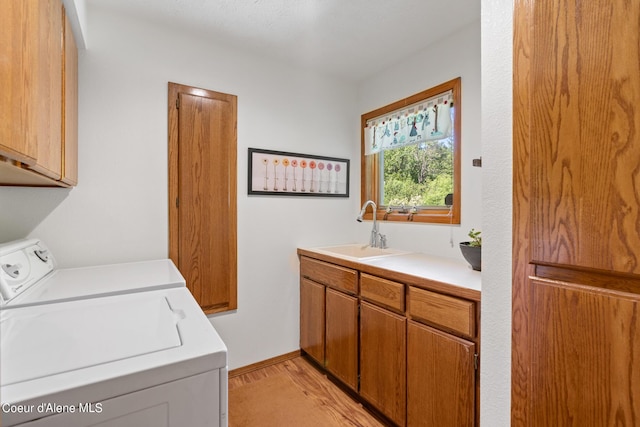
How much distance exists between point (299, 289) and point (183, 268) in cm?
95

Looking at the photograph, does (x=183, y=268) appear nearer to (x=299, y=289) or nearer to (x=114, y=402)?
(x=299, y=289)

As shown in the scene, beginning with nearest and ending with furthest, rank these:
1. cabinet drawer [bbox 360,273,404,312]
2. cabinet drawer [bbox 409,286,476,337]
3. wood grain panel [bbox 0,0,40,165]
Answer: wood grain panel [bbox 0,0,40,165], cabinet drawer [bbox 409,286,476,337], cabinet drawer [bbox 360,273,404,312]

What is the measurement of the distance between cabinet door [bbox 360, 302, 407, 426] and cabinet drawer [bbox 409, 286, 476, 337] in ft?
0.44

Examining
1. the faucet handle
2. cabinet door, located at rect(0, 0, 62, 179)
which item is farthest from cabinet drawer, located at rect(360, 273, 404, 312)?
cabinet door, located at rect(0, 0, 62, 179)

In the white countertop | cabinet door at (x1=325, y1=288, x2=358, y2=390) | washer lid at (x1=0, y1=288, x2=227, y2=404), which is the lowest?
cabinet door at (x1=325, y1=288, x2=358, y2=390)

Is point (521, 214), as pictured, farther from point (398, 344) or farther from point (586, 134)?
point (398, 344)

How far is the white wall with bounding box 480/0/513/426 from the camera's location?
0.98m

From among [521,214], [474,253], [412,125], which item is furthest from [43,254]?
[412,125]

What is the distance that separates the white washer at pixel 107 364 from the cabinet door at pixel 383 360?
1.05m

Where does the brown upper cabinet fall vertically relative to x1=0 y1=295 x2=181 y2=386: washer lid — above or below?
above

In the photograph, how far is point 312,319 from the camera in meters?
2.39

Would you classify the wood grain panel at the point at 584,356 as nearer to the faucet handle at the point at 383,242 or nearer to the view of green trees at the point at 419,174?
the view of green trees at the point at 419,174

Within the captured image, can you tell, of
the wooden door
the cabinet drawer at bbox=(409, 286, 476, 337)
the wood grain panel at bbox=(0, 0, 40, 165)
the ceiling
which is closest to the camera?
the wood grain panel at bbox=(0, 0, 40, 165)

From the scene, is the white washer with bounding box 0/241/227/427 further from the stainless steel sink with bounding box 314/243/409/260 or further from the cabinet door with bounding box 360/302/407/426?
the stainless steel sink with bounding box 314/243/409/260
